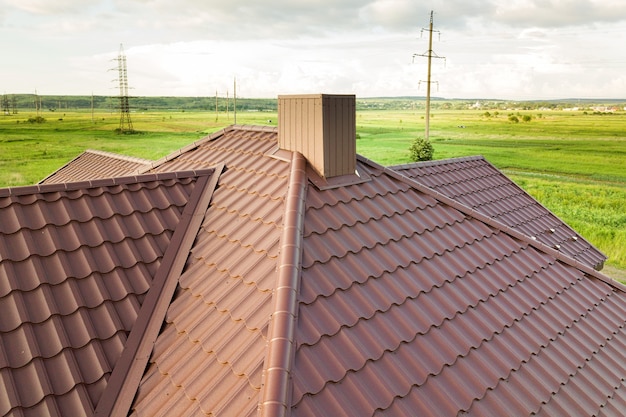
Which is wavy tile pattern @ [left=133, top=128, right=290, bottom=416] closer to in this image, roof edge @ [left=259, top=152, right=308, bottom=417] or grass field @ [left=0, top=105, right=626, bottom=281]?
roof edge @ [left=259, top=152, right=308, bottom=417]

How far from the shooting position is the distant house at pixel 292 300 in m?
4.03

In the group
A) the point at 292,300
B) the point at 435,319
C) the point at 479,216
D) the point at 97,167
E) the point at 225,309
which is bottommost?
the point at 435,319

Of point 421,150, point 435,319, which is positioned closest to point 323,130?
point 435,319

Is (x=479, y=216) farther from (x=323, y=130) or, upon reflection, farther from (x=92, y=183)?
(x=92, y=183)

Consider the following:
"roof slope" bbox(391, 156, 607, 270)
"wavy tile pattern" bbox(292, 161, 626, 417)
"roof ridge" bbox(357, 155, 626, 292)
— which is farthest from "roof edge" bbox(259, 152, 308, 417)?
"roof slope" bbox(391, 156, 607, 270)

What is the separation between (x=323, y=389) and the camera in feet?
12.2

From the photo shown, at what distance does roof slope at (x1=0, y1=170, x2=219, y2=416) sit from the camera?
4.20 metres

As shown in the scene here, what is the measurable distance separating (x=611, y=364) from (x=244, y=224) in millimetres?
5228

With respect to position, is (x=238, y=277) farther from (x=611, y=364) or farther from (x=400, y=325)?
(x=611, y=364)

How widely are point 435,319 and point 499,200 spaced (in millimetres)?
8329

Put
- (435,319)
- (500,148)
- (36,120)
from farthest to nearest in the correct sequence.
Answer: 1. (500,148)
2. (36,120)
3. (435,319)

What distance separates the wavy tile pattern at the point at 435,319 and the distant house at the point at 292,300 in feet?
0.07

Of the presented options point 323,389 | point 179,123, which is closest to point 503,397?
point 323,389

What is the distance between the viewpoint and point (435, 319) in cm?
499
